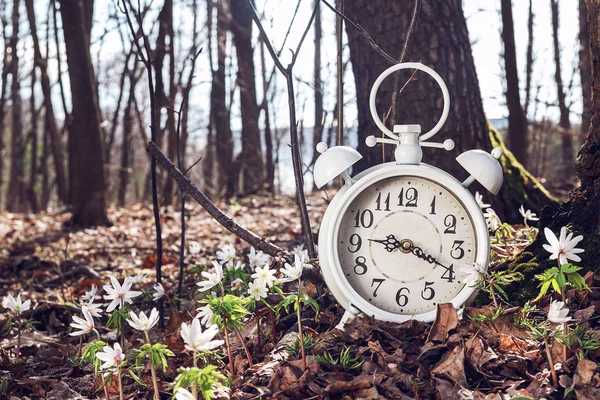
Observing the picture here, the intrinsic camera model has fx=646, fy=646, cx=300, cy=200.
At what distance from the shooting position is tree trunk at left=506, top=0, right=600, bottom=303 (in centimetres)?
276

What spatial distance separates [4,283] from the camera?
552cm

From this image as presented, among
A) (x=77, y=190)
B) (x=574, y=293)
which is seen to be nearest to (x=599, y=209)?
(x=574, y=293)

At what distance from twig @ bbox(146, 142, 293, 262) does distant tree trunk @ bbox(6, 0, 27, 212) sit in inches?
587

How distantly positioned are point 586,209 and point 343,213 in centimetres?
115

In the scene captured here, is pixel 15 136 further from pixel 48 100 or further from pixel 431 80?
pixel 431 80

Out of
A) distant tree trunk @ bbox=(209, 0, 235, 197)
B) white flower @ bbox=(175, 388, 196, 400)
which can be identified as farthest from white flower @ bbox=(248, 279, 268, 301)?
distant tree trunk @ bbox=(209, 0, 235, 197)

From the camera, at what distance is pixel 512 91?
8.87 meters

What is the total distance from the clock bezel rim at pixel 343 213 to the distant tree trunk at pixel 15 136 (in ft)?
53.0

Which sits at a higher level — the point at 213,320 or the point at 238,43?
the point at 238,43

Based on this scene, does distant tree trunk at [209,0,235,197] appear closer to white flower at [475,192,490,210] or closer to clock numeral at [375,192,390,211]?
white flower at [475,192,490,210]

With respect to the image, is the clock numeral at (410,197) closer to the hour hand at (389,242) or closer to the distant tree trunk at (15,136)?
the hour hand at (389,242)

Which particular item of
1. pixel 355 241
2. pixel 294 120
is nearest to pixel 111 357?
pixel 355 241

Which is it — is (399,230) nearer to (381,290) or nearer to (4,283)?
(381,290)

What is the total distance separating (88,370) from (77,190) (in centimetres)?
570
